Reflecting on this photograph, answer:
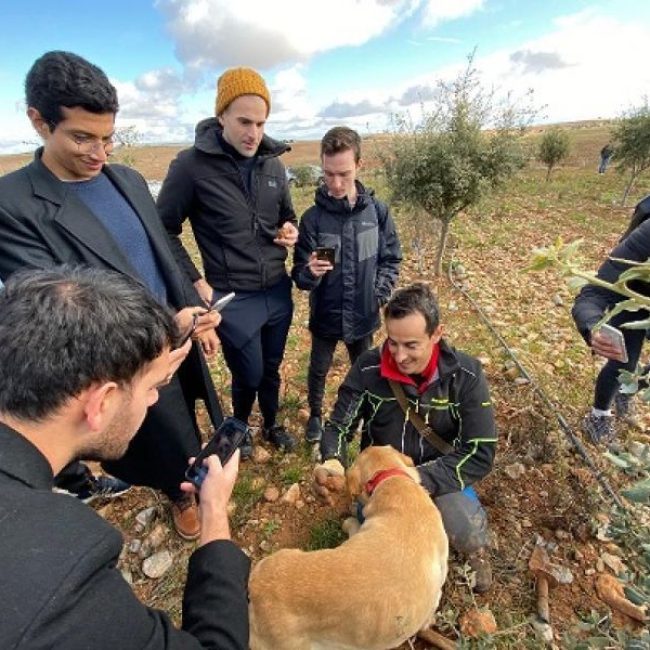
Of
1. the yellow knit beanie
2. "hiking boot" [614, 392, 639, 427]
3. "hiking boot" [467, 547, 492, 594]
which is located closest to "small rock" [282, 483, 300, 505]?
"hiking boot" [467, 547, 492, 594]

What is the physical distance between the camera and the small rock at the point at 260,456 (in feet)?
13.5

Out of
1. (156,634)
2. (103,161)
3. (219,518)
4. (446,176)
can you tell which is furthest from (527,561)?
(446,176)

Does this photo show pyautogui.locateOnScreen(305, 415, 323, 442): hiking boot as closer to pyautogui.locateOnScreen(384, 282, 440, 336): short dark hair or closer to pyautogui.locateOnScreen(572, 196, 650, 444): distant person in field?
pyautogui.locateOnScreen(384, 282, 440, 336): short dark hair

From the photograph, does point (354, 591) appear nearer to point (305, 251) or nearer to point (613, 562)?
point (613, 562)

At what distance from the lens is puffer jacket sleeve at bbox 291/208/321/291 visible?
3.68 meters

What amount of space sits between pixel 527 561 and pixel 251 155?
337 cm

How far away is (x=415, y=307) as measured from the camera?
275 cm

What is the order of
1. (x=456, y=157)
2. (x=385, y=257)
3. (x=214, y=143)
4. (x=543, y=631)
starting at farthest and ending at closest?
1. (x=456, y=157)
2. (x=385, y=257)
3. (x=214, y=143)
4. (x=543, y=631)

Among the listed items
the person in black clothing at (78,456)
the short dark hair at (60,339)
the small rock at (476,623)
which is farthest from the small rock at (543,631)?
the short dark hair at (60,339)

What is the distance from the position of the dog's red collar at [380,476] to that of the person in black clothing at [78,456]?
118cm

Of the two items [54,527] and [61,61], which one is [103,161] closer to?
[61,61]

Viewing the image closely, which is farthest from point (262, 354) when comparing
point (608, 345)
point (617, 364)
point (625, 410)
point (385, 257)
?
point (625, 410)

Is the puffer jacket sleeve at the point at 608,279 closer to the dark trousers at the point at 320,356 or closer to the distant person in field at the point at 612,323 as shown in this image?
the distant person in field at the point at 612,323

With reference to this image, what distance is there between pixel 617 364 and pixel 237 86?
12.0 feet
